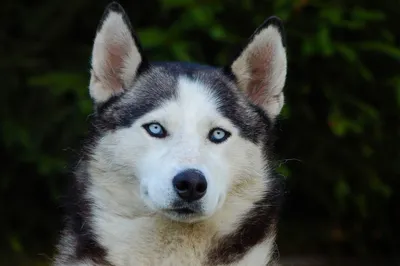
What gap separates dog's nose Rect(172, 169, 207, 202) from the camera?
158 inches

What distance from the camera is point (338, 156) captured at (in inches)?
319

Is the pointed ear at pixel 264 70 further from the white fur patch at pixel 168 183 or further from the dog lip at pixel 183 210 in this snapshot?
the dog lip at pixel 183 210

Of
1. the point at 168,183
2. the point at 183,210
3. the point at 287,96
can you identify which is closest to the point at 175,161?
the point at 168,183

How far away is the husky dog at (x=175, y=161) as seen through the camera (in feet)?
13.6

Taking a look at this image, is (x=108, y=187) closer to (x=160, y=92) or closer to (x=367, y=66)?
(x=160, y=92)

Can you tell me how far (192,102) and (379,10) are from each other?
398 centimetres

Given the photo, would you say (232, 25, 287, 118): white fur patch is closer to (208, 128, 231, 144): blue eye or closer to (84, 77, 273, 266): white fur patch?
(84, 77, 273, 266): white fur patch

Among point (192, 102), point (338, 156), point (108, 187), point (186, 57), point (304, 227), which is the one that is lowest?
point (304, 227)

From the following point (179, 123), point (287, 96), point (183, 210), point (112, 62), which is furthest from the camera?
point (287, 96)

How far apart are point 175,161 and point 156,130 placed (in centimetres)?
26

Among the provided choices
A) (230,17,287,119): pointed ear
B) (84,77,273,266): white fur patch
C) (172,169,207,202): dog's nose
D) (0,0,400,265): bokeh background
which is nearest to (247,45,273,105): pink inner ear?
(230,17,287,119): pointed ear

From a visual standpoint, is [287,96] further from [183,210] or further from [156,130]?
[183,210]

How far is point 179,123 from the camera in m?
4.24

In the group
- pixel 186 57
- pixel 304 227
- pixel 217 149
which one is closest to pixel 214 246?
pixel 217 149
